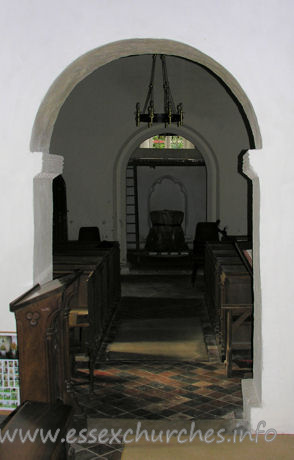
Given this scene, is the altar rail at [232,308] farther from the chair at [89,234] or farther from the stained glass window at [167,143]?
the stained glass window at [167,143]

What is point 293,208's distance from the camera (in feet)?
12.9

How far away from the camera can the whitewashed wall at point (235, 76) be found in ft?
12.6

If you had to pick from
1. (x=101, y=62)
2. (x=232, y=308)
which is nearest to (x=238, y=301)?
(x=232, y=308)

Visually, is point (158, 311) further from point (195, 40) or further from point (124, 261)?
point (195, 40)

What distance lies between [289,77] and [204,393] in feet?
→ 10.4

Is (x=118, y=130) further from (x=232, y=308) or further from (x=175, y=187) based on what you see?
(x=232, y=308)

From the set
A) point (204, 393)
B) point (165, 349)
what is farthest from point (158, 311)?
point (204, 393)

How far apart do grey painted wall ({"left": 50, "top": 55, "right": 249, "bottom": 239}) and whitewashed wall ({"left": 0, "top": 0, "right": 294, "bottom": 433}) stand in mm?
8571

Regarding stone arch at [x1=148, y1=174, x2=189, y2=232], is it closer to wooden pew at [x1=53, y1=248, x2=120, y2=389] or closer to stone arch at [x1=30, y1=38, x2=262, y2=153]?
wooden pew at [x1=53, y1=248, x2=120, y2=389]

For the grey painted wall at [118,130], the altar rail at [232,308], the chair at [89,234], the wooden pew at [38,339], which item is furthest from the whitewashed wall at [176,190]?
the wooden pew at [38,339]

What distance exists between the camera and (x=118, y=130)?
12.6 m

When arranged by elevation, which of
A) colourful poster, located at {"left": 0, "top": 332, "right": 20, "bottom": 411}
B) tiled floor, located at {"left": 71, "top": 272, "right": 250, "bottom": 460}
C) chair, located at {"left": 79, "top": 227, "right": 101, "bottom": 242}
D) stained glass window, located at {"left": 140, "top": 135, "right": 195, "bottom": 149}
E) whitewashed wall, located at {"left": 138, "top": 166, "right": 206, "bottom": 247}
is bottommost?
tiled floor, located at {"left": 71, "top": 272, "right": 250, "bottom": 460}

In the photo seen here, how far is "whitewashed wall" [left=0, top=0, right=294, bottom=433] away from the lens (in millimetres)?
3846

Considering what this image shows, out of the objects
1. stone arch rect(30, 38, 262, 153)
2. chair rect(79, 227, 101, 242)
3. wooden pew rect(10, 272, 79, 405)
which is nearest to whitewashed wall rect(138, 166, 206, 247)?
chair rect(79, 227, 101, 242)
